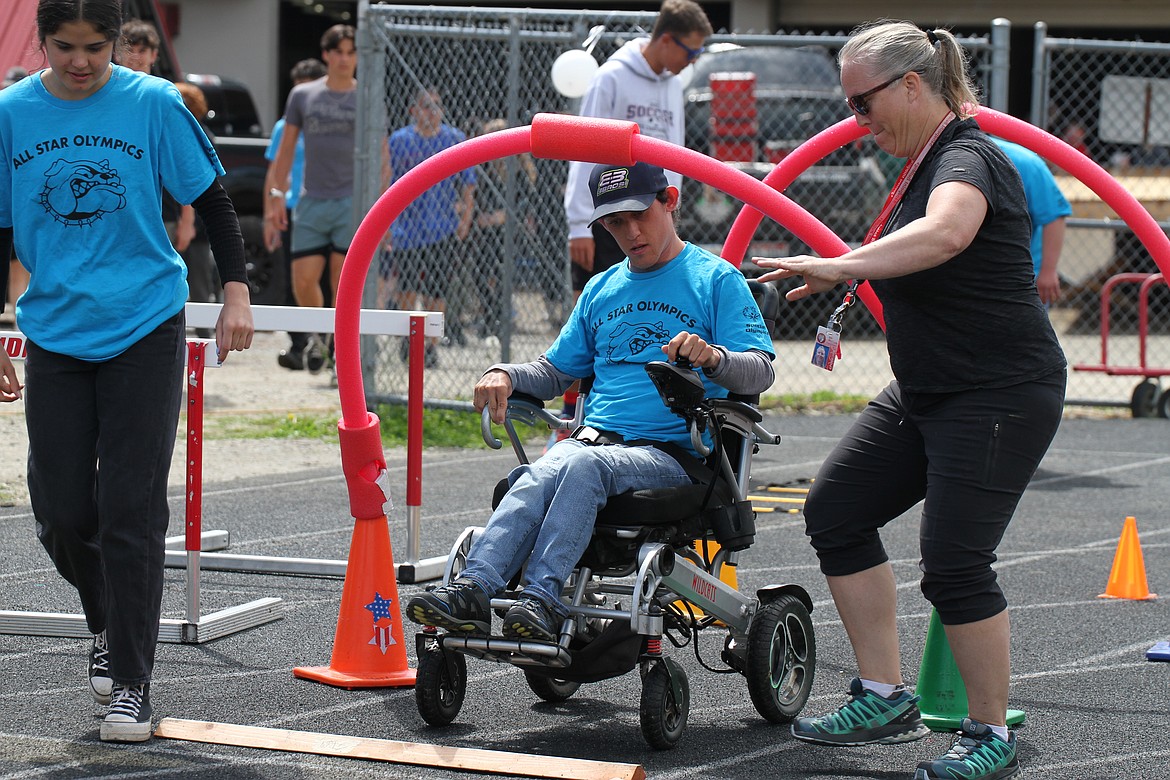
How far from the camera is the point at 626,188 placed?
462cm

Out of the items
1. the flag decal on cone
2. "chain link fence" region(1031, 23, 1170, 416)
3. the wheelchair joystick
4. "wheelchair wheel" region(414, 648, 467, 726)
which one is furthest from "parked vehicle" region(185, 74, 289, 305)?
the wheelchair joystick

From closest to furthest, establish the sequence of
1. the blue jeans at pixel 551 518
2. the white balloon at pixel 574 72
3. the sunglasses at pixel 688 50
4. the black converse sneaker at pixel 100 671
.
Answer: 1. the blue jeans at pixel 551 518
2. the black converse sneaker at pixel 100 671
3. the sunglasses at pixel 688 50
4. the white balloon at pixel 574 72

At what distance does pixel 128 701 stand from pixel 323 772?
587 millimetres

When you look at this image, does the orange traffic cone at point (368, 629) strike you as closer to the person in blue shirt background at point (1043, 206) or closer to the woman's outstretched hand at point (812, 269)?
the woman's outstretched hand at point (812, 269)

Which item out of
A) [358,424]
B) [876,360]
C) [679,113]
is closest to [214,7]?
[876,360]

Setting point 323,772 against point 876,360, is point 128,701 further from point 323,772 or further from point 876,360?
point 876,360

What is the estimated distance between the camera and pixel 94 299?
4.15 metres

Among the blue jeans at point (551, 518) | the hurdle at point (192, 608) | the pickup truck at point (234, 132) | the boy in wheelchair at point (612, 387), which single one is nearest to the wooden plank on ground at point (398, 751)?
the boy in wheelchair at point (612, 387)

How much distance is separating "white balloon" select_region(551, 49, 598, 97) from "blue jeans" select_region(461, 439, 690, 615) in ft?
16.9

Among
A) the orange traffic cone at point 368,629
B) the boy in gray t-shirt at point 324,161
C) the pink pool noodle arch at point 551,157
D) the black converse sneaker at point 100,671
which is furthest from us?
the boy in gray t-shirt at point 324,161

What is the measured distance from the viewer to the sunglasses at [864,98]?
155 inches

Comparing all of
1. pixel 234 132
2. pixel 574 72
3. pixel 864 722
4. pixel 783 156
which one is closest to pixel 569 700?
pixel 864 722

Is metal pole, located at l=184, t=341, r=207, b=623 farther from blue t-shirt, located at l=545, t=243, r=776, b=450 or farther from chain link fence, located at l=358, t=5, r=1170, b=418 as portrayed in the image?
chain link fence, located at l=358, t=5, r=1170, b=418

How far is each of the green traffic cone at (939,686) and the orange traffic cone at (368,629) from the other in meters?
1.51
